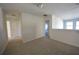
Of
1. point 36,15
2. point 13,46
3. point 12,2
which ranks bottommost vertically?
point 13,46

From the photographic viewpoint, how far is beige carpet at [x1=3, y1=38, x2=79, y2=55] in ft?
3.94

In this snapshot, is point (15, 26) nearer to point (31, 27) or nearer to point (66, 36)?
point (31, 27)

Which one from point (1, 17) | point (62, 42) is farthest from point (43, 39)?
point (1, 17)

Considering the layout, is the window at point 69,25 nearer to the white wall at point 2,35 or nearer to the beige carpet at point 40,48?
the beige carpet at point 40,48

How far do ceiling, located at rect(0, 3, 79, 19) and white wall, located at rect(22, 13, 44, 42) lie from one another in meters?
0.10

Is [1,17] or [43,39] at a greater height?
[1,17]

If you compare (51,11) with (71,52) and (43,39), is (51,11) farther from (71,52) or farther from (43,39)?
(71,52)

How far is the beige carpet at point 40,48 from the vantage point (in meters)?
1.20

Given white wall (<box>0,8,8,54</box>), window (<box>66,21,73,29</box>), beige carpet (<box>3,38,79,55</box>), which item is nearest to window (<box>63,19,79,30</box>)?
window (<box>66,21,73,29</box>)

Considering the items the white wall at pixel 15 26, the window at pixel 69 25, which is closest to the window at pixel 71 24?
the window at pixel 69 25

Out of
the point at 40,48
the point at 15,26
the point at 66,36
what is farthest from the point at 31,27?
A: the point at 66,36

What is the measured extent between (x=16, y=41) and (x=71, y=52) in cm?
89

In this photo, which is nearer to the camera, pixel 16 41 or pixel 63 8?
pixel 63 8

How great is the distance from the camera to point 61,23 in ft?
4.02
